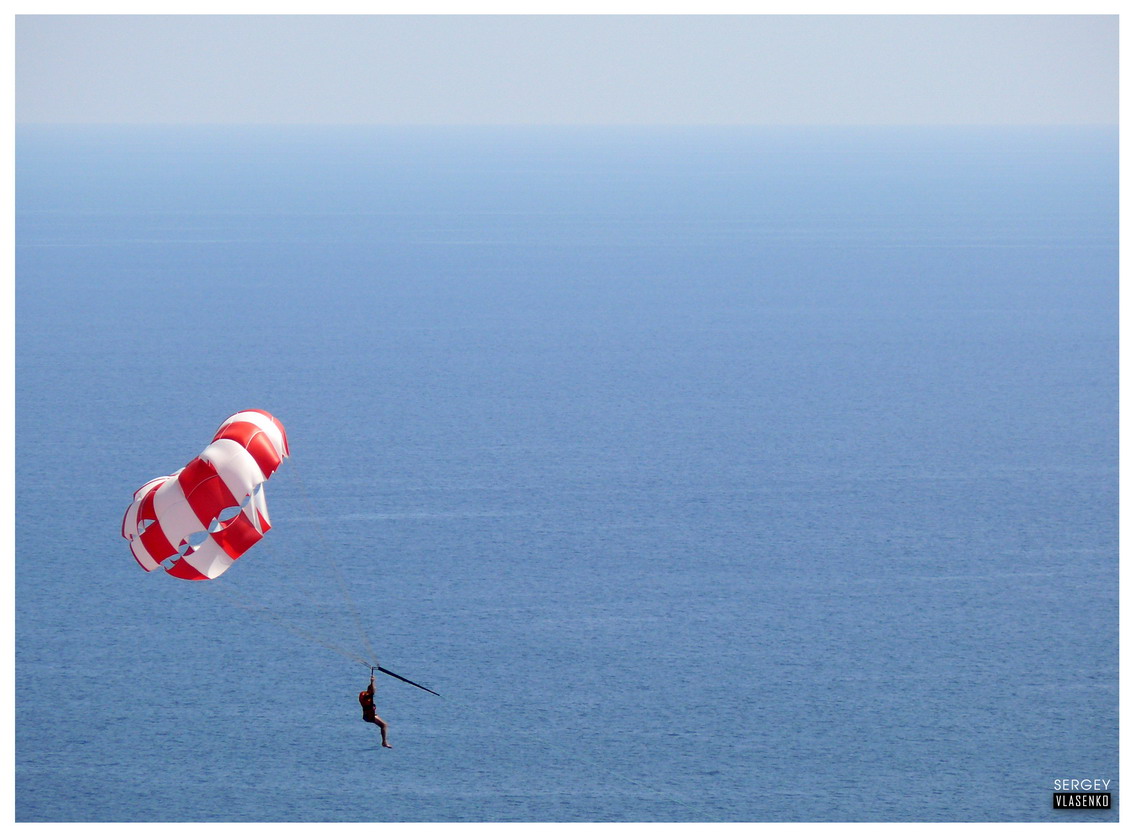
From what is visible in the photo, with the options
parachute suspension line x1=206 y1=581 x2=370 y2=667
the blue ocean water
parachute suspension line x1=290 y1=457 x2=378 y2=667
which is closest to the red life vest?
the blue ocean water

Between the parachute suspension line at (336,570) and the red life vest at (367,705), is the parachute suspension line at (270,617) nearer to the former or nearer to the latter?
the parachute suspension line at (336,570)

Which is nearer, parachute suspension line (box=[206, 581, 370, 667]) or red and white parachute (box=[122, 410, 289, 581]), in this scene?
red and white parachute (box=[122, 410, 289, 581])

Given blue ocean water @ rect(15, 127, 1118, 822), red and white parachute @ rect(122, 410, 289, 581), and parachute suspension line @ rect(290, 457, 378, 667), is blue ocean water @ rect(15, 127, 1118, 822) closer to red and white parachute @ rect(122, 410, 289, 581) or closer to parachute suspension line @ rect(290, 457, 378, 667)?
parachute suspension line @ rect(290, 457, 378, 667)

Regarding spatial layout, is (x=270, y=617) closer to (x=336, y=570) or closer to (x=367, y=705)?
(x=336, y=570)

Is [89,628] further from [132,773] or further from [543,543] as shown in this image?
[543,543]

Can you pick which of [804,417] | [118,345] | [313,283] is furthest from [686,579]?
[313,283]

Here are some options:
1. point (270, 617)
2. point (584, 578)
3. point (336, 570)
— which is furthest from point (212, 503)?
point (584, 578)

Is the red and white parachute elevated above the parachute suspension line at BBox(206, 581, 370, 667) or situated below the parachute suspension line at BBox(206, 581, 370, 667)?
below
